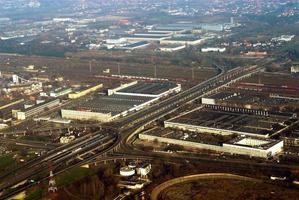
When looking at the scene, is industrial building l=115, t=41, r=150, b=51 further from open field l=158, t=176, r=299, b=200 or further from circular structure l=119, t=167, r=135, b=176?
open field l=158, t=176, r=299, b=200

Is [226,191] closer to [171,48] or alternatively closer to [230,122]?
[230,122]

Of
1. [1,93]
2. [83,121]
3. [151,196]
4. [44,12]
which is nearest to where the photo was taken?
[151,196]

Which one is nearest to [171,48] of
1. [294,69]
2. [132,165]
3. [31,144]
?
[294,69]

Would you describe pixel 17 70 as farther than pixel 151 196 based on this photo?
Yes

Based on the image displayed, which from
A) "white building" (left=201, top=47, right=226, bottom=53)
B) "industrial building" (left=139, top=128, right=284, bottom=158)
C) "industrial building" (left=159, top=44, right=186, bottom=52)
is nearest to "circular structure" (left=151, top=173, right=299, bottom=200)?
"industrial building" (left=139, top=128, right=284, bottom=158)

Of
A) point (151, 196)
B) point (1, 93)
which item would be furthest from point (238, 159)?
point (1, 93)

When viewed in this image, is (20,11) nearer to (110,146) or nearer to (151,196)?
(110,146)

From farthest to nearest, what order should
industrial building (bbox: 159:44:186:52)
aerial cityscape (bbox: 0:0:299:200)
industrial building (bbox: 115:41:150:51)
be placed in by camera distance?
industrial building (bbox: 115:41:150:51), industrial building (bbox: 159:44:186:52), aerial cityscape (bbox: 0:0:299:200)
